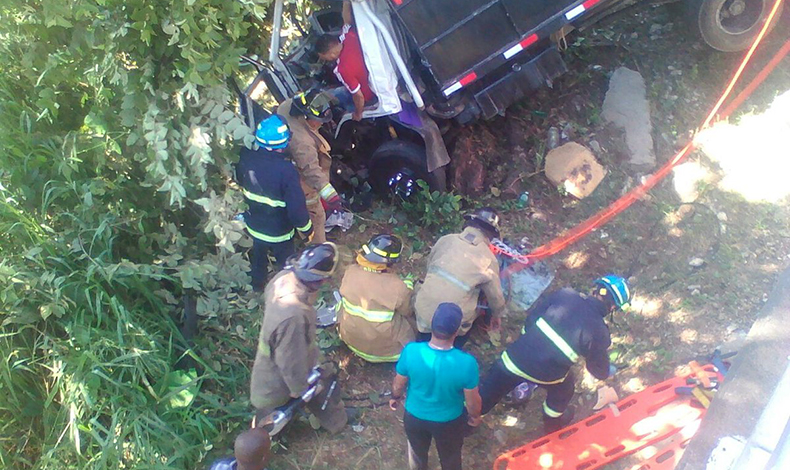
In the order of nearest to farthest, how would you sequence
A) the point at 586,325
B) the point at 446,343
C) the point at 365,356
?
1. the point at 446,343
2. the point at 586,325
3. the point at 365,356

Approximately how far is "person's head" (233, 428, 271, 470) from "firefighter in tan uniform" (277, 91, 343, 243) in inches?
90.1

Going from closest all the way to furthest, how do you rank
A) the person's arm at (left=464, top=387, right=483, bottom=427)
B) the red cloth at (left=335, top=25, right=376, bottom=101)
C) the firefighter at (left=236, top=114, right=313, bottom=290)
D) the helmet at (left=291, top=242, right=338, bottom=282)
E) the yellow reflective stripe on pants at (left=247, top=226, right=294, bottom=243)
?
the person's arm at (left=464, top=387, right=483, bottom=427)
the helmet at (left=291, top=242, right=338, bottom=282)
the firefighter at (left=236, top=114, right=313, bottom=290)
the yellow reflective stripe on pants at (left=247, top=226, right=294, bottom=243)
the red cloth at (left=335, top=25, right=376, bottom=101)

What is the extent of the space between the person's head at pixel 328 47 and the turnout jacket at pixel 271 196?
3.32ft

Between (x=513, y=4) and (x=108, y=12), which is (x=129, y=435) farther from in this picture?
(x=513, y=4)

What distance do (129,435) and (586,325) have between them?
2874 millimetres

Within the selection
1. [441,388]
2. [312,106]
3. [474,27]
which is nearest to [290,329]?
[441,388]

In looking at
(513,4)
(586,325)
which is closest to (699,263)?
(586,325)

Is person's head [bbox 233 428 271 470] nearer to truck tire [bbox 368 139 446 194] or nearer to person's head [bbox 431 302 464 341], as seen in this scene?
person's head [bbox 431 302 464 341]

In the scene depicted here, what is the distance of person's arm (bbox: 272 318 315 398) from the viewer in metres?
3.41

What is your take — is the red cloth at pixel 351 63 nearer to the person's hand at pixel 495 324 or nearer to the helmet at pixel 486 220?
the helmet at pixel 486 220

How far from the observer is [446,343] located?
10.2ft

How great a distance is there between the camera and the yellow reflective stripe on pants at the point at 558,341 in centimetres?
344

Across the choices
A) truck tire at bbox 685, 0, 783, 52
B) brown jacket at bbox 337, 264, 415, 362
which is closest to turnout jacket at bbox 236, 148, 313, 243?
brown jacket at bbox 337, 264, 415, 362

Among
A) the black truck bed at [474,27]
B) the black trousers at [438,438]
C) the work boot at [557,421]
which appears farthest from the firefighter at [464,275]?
the black truck bed at [474,27]
